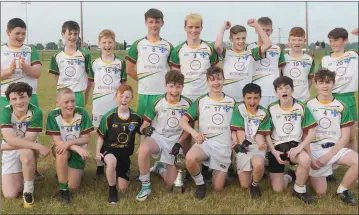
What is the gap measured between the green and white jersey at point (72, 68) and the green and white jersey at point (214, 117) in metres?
1.48

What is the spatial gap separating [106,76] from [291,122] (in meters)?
2.21

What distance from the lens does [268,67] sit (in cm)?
498

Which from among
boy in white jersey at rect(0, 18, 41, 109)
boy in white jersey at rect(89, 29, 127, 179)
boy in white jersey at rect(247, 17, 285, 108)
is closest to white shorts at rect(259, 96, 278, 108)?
boy in white jersey at rect(247, 17, 285, 108)

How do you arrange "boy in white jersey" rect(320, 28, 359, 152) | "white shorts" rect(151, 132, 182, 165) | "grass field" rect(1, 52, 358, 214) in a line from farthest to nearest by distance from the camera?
1. "boy in white jersey" rect(320, 28, 359, 152)
2. "white shorts" rect(151, 132, 182, 165)
3. "grass field" rect(1, 52, 358, 214)

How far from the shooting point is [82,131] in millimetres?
4238

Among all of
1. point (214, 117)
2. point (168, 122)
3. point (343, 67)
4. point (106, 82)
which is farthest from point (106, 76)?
point (343, 67)

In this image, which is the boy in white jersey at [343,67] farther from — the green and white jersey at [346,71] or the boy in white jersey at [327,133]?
the boy in white jersey at [327,133]

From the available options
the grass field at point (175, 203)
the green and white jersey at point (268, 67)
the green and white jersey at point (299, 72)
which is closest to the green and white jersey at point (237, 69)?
the green and white jersey at point (268, 67)

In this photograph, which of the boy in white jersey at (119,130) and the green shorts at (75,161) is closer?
the boy in white jersey at (119,130)

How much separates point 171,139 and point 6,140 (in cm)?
171

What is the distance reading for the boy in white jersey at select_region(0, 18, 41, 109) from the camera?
4445 millimetres

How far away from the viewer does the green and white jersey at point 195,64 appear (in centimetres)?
472

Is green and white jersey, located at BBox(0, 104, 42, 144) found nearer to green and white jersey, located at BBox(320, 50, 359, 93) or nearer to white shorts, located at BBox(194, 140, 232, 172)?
Answer: white shorts, located at BBox(194, 140, 232, 172)

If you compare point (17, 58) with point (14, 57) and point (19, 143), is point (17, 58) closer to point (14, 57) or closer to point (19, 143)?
point (14, 57)
